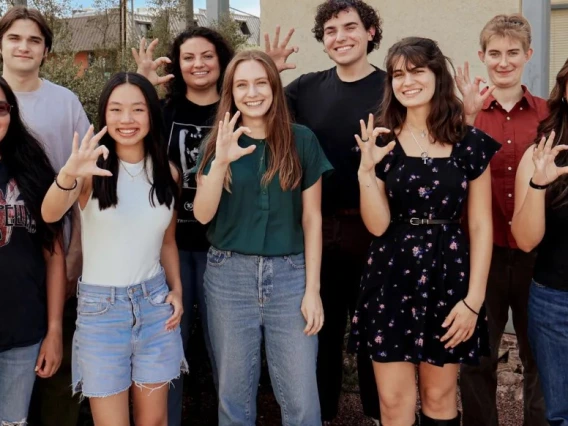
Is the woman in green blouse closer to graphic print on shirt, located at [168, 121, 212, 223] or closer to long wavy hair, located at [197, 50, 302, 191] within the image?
long wavy hair, located at [197, 50, 302, 191]

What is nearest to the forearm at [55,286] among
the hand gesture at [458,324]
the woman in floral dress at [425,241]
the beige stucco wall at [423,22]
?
the woman in floral dress at [425,241]

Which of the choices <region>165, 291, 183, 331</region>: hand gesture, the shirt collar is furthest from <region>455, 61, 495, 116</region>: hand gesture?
<region>165, 291, 183, 331</region>: hand gesture

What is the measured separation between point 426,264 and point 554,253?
545 mm

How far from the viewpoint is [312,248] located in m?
2.97

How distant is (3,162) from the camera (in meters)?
2.84

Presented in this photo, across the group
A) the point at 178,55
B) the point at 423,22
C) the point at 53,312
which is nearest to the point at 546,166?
the point at 178,55

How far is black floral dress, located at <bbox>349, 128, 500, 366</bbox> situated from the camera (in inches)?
111

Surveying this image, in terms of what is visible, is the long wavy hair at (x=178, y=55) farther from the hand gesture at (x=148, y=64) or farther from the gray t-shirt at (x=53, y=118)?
the gray t-shirt at (x=53, y=118)

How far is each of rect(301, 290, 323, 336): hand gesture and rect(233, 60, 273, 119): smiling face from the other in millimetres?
857

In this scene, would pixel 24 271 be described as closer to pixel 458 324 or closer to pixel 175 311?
pixel 175 311

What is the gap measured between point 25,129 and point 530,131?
255 cm

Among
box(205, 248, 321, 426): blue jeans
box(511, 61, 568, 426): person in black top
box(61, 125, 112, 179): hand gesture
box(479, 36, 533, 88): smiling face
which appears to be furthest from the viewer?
box(479, 36, 533, 88): smiling face

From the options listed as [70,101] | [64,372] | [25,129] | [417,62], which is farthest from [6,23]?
[417,62]

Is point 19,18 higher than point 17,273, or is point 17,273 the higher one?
point 19,18
